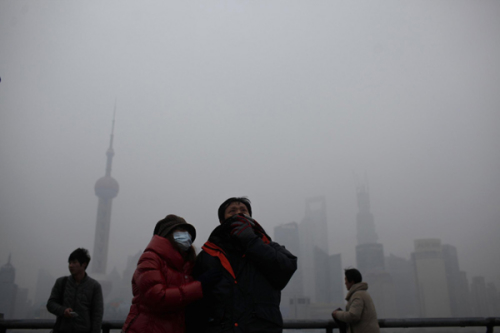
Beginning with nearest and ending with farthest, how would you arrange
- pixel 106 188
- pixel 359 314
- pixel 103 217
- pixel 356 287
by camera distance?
pixel 359 314, pixel 356 287, pixel 103 217, pixel 106 188

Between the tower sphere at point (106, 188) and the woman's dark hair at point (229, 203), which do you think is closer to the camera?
the woman's dark hair at point (229, 203)

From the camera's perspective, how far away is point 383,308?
349 ft

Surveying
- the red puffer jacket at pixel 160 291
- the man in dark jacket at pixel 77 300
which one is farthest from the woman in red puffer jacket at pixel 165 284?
the man in dark jacket at pixel 77 300

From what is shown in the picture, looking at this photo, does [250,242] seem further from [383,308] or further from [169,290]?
[383,308]

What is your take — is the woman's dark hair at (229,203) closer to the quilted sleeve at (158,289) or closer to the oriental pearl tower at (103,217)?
the quilted sleeve at (158,289)

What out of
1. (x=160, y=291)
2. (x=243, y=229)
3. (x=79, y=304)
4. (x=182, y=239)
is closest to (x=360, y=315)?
(x=243, y=229)

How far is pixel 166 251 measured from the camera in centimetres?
229

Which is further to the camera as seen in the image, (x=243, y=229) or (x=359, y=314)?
(x=359, y=314)

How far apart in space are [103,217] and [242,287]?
165243mm

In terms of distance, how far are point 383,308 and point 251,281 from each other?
116760mm

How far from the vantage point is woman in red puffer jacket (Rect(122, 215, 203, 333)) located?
2.15m

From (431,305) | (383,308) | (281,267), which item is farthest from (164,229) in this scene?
(431,305)

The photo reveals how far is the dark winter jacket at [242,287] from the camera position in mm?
2137

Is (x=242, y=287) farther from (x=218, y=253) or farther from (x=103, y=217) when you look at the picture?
(x=103, y=217)
